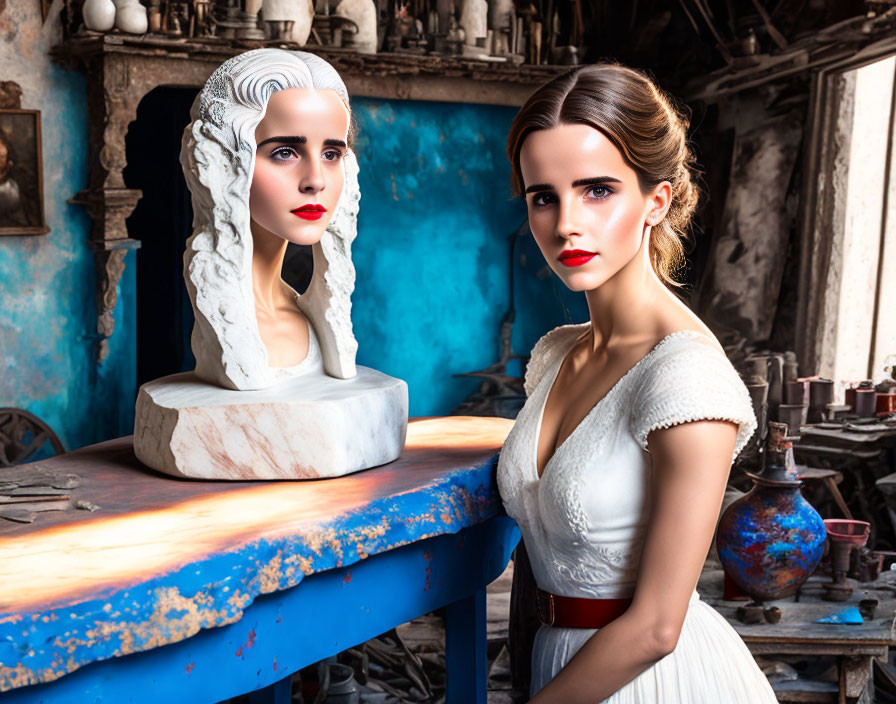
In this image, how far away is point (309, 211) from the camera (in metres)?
2.62

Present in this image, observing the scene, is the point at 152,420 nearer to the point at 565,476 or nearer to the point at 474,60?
the point at 565,476

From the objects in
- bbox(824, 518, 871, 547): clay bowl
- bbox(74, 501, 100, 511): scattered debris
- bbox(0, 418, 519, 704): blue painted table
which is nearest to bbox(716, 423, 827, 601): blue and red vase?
bbox(824, 518, 871, 547): clay bowl

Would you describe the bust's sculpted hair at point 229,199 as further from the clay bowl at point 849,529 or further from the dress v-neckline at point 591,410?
the clay bowl at point 849,529

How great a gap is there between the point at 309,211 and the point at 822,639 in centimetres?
228

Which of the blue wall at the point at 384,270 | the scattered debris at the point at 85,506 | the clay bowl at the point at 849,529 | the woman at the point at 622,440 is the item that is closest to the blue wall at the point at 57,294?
the blue wall at the point at 384,270

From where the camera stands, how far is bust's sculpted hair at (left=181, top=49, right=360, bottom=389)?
100 inches

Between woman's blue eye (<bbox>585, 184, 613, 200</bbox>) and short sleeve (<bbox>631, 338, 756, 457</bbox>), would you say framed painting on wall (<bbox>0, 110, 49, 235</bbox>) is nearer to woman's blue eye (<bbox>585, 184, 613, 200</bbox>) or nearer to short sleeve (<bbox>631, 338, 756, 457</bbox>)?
woman's blue eye (<bbox>585, 184, 613, 200</bbox>)

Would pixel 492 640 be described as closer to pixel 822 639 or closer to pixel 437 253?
pixel 822 639

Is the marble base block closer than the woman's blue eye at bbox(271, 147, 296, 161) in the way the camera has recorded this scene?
Yes

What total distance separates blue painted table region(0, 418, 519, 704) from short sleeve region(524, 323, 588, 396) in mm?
253

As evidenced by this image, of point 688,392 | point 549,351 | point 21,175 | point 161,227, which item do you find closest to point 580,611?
point 688,392

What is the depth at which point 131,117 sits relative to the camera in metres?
6.23

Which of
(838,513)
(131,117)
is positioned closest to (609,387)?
(838,513)

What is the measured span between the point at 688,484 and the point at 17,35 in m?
5.64
